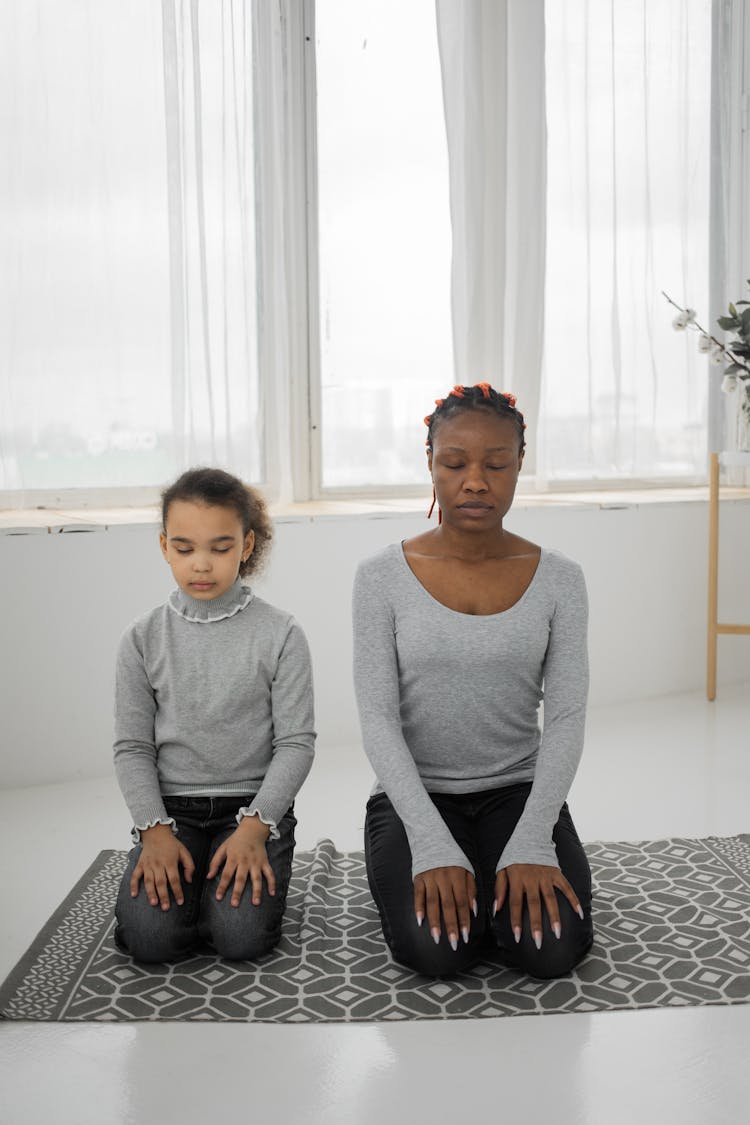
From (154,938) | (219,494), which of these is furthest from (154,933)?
(219,494)

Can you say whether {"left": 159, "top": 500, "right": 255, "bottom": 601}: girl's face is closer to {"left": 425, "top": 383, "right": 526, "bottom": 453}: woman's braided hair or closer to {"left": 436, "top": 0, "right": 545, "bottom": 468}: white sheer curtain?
{"left": 425, "top": 383, "right": 526, "bottom": 453}: woman's braided hair

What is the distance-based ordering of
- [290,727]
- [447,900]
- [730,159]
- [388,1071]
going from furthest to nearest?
[730,159]
[290,727]
[447,900]
[388,1071]

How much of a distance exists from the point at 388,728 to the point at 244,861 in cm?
27

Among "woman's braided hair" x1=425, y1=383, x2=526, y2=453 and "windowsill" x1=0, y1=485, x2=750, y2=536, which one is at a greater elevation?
"woman's braided hair" x1=425, y1=383, x2=526, y2=453

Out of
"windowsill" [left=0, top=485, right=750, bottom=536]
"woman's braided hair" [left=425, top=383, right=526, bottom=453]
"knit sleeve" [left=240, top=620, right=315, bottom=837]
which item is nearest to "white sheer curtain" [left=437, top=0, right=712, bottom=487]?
"windowsill" [left=0, top=485, right=750, bottom=536]

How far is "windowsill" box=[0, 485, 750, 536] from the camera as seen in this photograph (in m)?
2.64

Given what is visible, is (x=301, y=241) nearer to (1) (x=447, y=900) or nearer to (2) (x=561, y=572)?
(2) (x=561, y=572)

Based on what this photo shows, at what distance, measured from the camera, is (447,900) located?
1.56m

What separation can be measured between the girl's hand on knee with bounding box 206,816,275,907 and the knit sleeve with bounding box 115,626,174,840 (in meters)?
0.10

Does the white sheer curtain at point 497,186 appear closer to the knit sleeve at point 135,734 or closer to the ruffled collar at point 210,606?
the ruffled collar at point 210,606

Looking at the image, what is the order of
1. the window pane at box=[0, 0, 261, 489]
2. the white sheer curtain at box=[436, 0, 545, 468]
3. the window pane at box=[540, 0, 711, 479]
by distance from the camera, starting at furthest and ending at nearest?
1. the window pane at box=[540, 0, 711, 479]
2. the white sheer curtain at box=[436, 0, 545, 468]
3. the window pane at box=[0, 0, 261, 489]

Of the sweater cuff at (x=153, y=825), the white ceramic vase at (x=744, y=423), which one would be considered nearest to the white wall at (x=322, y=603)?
the white ceramic vase at (x=744, y=423)

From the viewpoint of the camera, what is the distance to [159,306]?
2.98m

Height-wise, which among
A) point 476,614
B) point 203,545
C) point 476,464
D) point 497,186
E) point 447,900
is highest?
point 497,186
